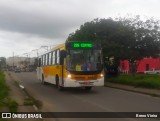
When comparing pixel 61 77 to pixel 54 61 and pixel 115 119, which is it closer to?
pixel 54 61

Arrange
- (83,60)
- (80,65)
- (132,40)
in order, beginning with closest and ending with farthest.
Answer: (80,65) → (83,60) → (132,40)

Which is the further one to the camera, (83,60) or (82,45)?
(82,45)

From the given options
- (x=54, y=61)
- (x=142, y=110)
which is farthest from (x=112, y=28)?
(x=142, y=110)

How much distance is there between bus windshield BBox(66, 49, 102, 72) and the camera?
Answer: 22.5m

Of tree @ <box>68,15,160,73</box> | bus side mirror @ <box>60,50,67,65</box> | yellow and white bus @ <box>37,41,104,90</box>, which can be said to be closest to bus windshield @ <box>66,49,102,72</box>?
yellow and white bus @ <box>37,41,104,90</box>

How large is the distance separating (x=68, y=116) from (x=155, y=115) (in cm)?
310

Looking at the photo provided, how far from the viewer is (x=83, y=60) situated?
74.3 ft

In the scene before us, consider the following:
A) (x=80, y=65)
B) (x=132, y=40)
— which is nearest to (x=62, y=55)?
(x=80, y=65)

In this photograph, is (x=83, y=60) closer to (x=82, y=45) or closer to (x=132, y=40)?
(x=82, y=45)

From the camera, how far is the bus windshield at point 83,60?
22.5 meters

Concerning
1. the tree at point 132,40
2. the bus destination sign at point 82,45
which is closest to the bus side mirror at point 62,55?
the bus destination sign at point 82,45

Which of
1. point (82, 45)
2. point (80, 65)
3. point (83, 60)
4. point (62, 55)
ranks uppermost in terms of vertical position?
point (82, 45)

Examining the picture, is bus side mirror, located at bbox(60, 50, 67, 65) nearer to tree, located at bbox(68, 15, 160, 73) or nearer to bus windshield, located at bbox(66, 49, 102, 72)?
bus windshield, located at bbox(66, 49, 102, 72)

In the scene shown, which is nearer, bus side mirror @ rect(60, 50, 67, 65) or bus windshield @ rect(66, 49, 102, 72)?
bus windshield @ rect(66, 49, 102, 72)
